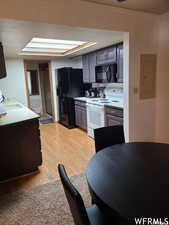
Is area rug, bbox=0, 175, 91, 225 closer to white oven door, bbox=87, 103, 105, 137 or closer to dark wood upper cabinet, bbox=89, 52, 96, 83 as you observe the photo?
white oven door, bbox=87, 103, 105, 137

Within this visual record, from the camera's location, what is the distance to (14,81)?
5.26 metres

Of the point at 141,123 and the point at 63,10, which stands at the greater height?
the point at 63,10

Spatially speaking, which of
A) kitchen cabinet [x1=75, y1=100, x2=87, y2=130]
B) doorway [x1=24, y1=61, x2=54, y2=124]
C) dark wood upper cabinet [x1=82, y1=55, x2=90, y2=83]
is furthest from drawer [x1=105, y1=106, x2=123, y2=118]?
doorway [x1=24, y1=61, x2=54, y2=124]

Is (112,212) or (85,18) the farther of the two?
(85,18)

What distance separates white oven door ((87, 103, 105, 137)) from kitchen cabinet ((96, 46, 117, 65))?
1061 millimetres

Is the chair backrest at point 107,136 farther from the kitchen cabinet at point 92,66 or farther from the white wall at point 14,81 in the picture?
the white wall at point 14,81

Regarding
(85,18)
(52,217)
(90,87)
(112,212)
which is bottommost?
(52,217)

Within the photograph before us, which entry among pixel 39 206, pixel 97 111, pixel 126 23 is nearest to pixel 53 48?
pixel 97 111

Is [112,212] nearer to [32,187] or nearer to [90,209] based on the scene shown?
[90,209]

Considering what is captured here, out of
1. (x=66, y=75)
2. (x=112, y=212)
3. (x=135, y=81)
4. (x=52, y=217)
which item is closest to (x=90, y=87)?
(x=66, y=75)

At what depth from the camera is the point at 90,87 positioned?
5.34 m

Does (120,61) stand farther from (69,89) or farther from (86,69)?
(69,89)

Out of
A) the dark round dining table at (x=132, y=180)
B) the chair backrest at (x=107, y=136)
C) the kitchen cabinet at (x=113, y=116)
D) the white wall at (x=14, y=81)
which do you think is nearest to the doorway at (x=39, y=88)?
the white wall at (x=14, y=81)

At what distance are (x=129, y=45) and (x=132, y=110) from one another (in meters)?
1.07
